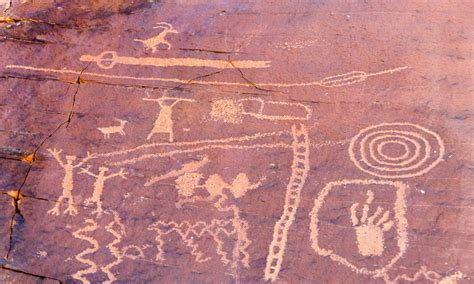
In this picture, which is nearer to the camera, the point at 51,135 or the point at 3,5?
the point at 51,135

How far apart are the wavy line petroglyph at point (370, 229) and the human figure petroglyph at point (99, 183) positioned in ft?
3.92

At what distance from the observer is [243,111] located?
3.83 metres

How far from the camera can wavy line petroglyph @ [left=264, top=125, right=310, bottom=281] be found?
3.26 meters

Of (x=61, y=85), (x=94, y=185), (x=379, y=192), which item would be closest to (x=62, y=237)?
(x=94, y=185)

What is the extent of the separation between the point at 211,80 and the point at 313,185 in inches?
41.0

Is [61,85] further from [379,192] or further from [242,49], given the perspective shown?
[379,192]

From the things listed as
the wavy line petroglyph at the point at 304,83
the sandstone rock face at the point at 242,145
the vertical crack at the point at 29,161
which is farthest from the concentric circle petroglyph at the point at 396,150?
the vertical crack at the point at 29,161

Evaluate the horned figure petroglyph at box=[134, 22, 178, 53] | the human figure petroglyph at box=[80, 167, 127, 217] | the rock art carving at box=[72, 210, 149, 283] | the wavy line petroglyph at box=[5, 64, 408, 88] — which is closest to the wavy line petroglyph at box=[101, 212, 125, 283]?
the rock art carving at box=[72, 210, 149, 283]

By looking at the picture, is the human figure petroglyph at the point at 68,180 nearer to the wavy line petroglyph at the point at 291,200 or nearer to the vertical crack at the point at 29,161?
the vertical crack at the point at 29,161

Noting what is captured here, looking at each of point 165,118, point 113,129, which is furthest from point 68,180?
point 165,118

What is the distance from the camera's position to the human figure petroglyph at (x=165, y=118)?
3840mm

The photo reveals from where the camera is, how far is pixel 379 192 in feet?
11.0

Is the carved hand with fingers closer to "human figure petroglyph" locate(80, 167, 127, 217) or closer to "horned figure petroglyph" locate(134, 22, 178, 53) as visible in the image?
"human figure petroglyph" locate(80, 167, 127, 217)

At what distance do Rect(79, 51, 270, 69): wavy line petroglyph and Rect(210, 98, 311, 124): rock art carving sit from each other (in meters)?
0.29
